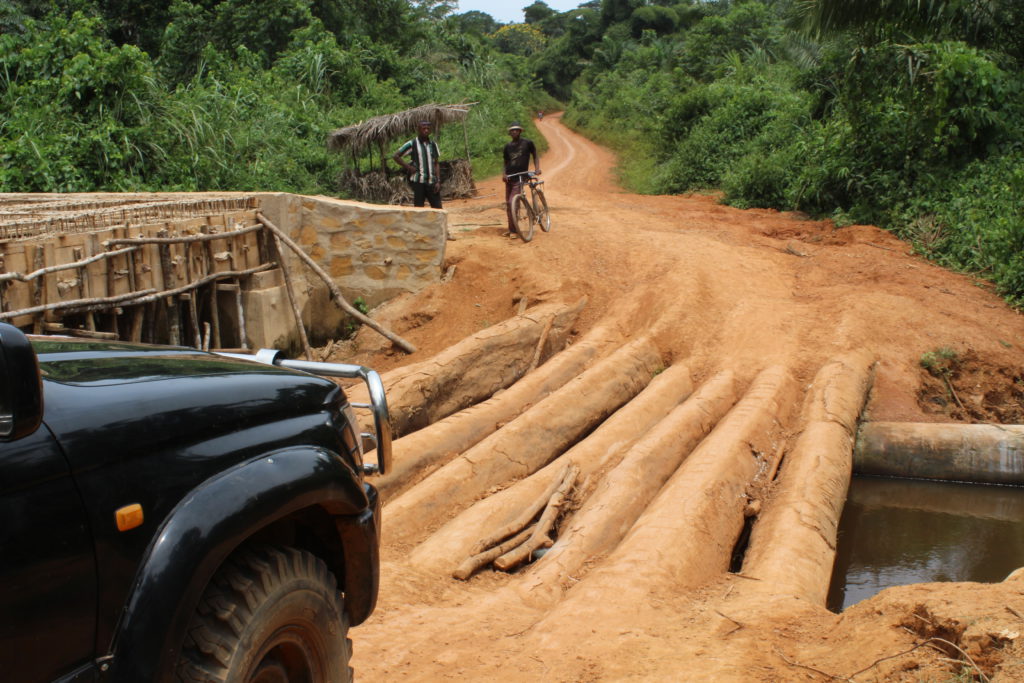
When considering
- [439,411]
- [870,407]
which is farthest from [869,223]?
[439,411]

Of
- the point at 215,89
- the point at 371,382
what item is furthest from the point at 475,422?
the point at 215,89

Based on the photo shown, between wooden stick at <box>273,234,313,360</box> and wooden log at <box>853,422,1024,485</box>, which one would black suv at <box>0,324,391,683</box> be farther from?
wooden stick at <box>273,234,313,360</box>

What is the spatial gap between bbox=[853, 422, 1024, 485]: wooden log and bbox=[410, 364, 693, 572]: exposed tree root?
1.65m

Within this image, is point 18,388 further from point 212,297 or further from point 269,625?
point 212,297

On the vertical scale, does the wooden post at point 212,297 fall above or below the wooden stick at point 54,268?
below

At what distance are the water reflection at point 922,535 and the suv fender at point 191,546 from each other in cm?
464

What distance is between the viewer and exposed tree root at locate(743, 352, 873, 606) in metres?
4.91

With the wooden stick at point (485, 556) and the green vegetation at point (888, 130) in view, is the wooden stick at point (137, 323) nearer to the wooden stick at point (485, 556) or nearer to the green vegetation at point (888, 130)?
the wooden stick at point (485, 556)

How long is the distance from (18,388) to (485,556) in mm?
3798

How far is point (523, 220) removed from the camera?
11.9 meters

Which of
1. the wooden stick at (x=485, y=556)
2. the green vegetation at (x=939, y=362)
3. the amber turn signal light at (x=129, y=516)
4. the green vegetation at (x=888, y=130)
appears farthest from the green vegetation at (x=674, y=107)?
the amber turn signal light at (x=129, y=516)

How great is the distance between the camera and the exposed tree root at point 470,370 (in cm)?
752

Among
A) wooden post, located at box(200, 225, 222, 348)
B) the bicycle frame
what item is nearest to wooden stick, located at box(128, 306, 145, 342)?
wooden post, located at box(200, 225, 222, 348)

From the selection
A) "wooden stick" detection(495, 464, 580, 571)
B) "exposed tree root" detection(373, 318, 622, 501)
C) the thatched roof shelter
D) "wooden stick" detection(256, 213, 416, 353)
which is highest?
the thatched roof shelter
